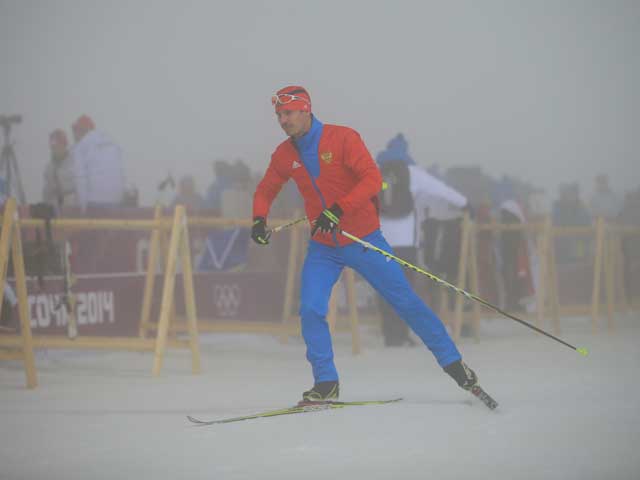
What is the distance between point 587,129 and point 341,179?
19.0 ft

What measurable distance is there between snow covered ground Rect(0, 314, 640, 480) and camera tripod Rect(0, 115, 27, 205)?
3.31 feet

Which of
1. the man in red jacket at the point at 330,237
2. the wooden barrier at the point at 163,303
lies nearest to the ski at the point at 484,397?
the man in red jacket at the point at 330,237

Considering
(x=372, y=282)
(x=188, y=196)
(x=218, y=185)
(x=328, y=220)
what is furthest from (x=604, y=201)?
(x=328, y=220)

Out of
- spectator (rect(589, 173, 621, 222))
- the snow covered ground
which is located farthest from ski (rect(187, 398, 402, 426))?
spectator (rect(589, 173, 621, 222))

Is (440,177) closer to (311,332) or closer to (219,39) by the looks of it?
(219,39)

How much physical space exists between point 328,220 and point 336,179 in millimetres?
337

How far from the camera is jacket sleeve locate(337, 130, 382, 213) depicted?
13.2 ft

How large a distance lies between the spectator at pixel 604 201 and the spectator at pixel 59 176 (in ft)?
16.3

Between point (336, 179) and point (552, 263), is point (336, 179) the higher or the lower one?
the higher one

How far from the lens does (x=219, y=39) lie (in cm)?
762

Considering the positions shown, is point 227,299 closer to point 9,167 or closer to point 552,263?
point 9,167

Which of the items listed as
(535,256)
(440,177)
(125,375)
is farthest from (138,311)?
(535,256)

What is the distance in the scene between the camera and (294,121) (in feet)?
13.8

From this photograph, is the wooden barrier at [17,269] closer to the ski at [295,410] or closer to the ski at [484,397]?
the ski at [295,410]
